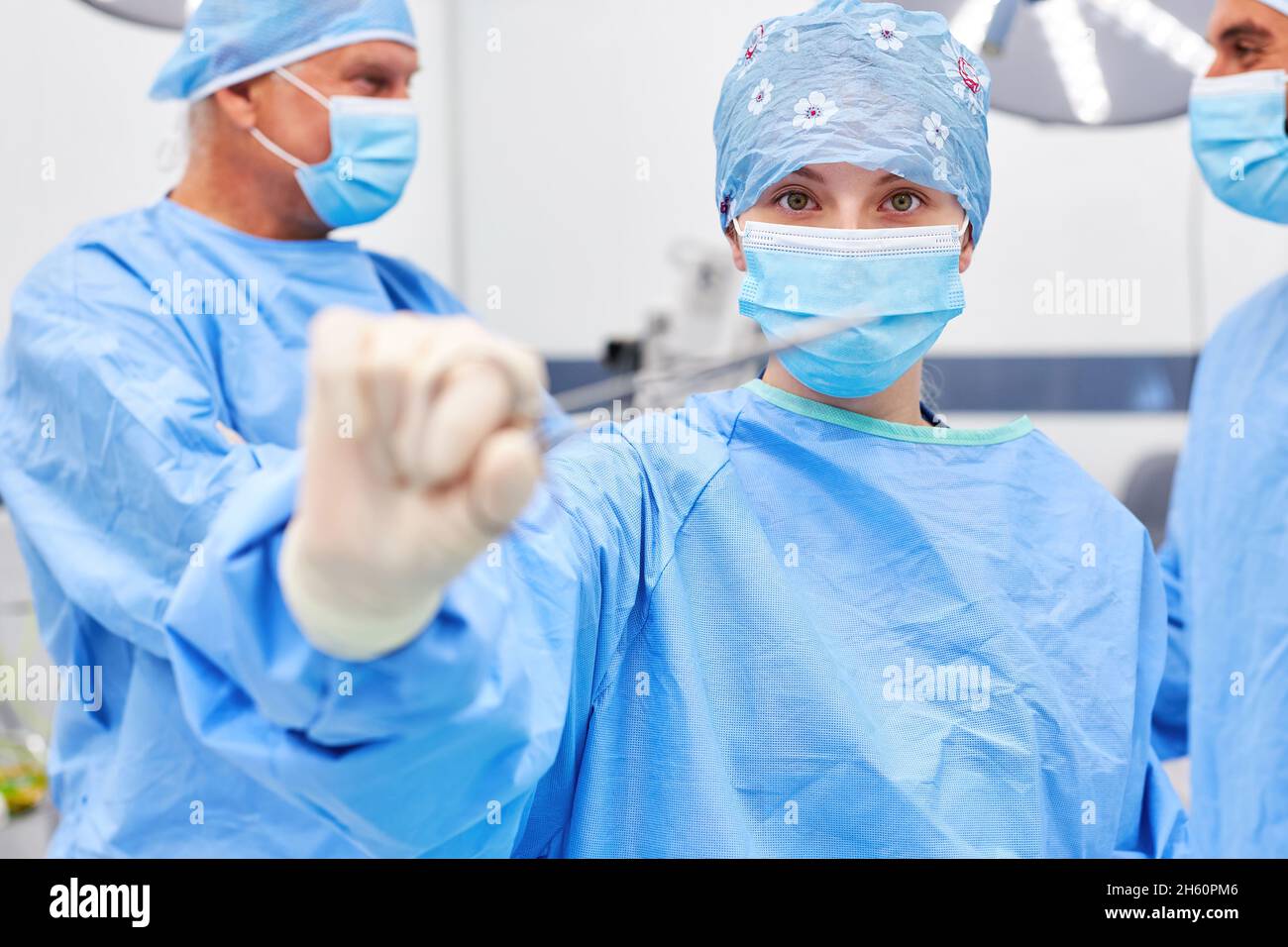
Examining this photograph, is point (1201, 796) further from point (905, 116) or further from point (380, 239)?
point (380, 239)

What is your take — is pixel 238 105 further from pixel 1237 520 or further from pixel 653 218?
pixel 653 218

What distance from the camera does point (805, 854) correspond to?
3.20 ft

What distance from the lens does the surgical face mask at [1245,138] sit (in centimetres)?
143

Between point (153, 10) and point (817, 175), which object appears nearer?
point (817, 175)

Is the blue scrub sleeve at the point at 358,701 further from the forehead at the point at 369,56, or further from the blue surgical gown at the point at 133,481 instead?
the forehead at the point at 369,56

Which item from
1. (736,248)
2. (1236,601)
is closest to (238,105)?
(736,248)

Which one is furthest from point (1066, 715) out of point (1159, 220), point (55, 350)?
point (1159, 220)

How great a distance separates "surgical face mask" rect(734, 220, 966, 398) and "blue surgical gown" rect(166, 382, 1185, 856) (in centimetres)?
6

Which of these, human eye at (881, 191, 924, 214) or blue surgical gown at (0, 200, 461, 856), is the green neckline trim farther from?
blue surgical gown at (0, 200, 461, 856)

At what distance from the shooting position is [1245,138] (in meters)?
1.45

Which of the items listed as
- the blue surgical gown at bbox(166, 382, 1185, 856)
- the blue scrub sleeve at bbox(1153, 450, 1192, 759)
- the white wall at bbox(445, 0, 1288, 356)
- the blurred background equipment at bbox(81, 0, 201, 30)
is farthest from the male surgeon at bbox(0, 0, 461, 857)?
the white wall at bbox(445, 0, 1288, 356)

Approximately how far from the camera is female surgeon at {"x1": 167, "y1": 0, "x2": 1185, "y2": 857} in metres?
0.95

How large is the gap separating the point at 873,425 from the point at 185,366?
30.3 inches
